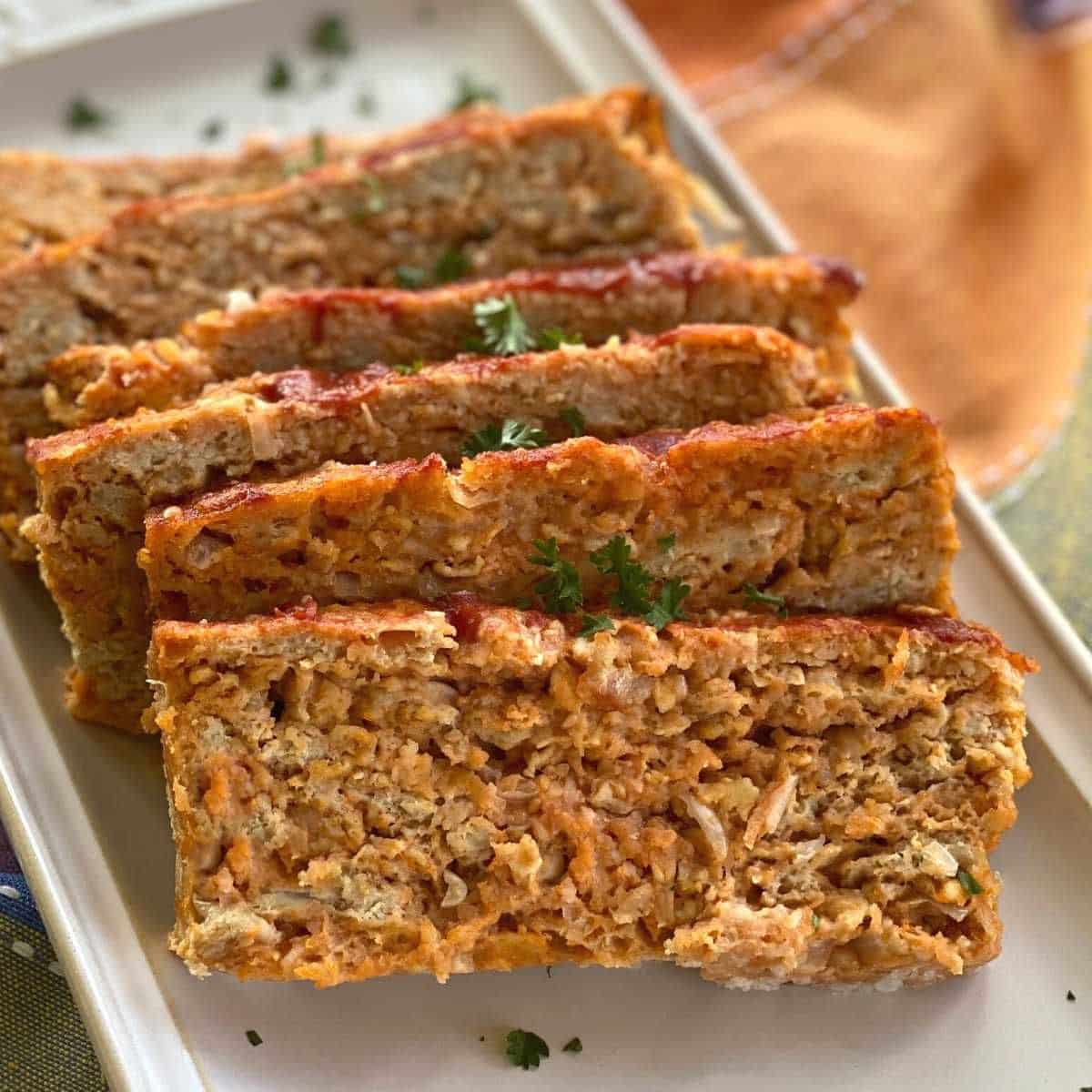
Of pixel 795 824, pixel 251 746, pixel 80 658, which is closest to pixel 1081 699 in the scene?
pixel 795 824

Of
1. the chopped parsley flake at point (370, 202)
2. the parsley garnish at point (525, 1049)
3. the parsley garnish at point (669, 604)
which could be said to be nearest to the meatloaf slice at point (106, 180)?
the chopped parsley flake at point (370, 202)

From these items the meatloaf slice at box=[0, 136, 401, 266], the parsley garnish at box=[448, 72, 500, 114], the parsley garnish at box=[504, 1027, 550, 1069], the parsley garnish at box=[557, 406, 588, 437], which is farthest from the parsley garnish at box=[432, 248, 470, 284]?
the parsley garnish at box=[504, 1027, 550, 1069]

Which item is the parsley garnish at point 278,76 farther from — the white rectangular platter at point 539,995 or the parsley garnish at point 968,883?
the parsley garnish at point 968,883

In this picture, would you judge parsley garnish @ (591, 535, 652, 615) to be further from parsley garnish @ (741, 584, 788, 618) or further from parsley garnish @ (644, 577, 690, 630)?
parsley garnish @ (741, 584, 788, 618)

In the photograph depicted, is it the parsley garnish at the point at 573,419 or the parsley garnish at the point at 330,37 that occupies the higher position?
the parsley garnish at the point at 330,37

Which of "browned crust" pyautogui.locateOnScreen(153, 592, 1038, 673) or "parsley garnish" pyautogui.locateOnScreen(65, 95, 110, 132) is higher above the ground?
"parsley garnish" pyautogui.locateOnScreen(65, 95, 110, 132)

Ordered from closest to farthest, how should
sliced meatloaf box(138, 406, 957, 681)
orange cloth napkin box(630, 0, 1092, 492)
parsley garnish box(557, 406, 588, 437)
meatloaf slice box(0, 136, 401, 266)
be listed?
1. sliced meatloaf box(138, 406, 957, 681)
2. parsley garnish box(557, 406, 588, 437)
3. meatloaf slice box(0, 136, 401, 266)
4. orange cloth napkin box(630, 0, 1092, 492)

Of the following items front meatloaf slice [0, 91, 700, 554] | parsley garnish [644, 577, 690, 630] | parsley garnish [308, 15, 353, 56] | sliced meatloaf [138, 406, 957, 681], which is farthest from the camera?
parsley garnish [308, 15, 353, 56]

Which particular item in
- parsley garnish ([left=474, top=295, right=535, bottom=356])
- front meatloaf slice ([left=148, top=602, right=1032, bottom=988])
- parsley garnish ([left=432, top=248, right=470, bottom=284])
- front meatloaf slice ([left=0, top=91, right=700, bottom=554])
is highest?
front meatloaf slice ([left=0, top=91, right=700, bottom=554])
